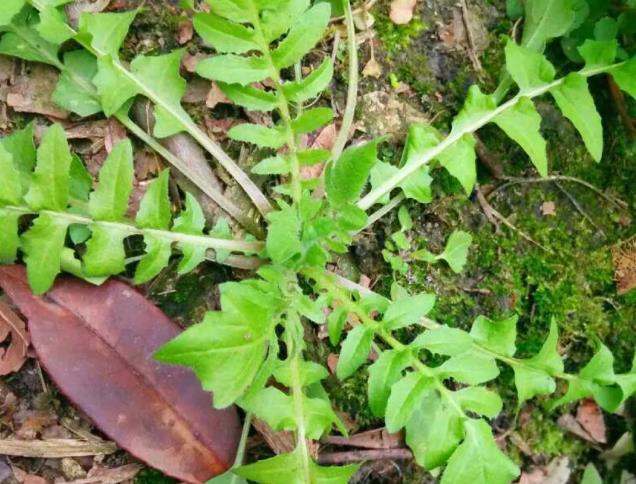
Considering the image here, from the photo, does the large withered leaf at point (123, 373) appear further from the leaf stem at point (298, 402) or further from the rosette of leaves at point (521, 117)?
the rosette of leaves at point (521, 117)

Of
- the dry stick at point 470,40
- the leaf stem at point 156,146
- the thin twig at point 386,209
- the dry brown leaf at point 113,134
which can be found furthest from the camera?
the dry stick at point 470,40

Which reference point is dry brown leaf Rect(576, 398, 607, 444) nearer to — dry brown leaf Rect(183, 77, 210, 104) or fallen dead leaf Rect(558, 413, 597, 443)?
fallen dead leaf Rect(558, 413, 597, 443)

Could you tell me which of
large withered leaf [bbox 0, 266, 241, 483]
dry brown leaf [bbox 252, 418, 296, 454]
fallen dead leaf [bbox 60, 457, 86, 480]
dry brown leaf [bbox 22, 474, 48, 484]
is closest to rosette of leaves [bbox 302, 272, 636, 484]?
dry brown leaf [bbox 252, 418, 296, 454]

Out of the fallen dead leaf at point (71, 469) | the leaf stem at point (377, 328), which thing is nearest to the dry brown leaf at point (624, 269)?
the leaf stem at point (377, 328)

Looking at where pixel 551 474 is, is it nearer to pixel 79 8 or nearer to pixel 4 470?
pixel 4 470

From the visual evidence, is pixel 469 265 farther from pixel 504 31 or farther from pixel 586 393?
pixel 504 31

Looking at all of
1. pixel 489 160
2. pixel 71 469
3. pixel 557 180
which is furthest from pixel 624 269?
pixel 71 469
